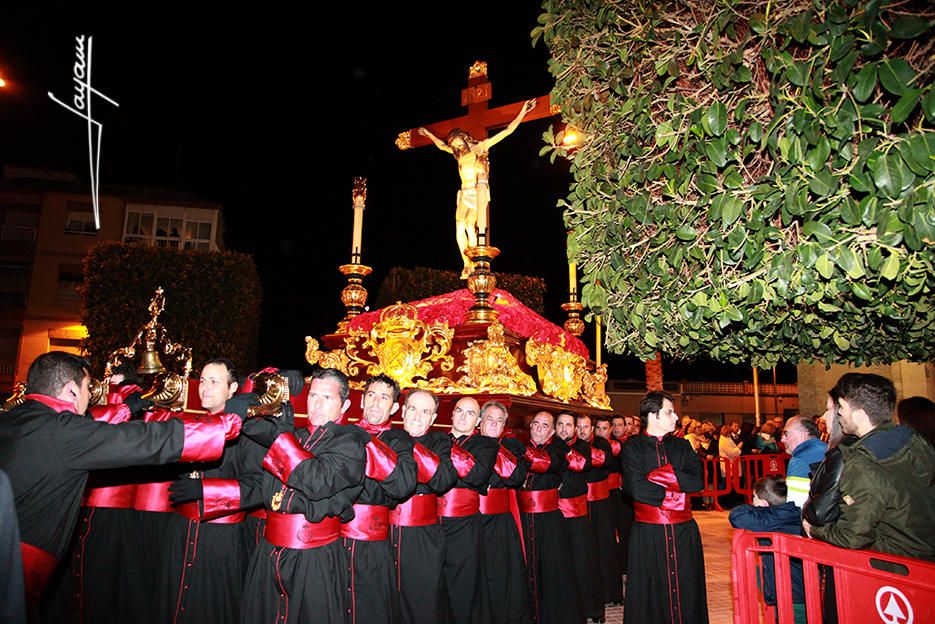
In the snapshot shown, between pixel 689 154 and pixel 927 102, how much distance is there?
65 centimetres

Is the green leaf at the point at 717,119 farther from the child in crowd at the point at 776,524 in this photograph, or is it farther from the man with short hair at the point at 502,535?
the man with short hair at the point at 502,535

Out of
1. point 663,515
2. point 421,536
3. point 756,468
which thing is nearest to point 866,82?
point 421,536

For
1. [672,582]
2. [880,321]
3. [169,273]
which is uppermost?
[169,273]

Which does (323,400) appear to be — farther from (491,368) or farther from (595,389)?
(595,389)

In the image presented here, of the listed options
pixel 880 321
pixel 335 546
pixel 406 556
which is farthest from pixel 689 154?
pixel 406 556

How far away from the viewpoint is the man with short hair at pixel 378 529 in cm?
360

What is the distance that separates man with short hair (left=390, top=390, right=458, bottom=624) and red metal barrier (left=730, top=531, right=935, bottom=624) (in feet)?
6.69

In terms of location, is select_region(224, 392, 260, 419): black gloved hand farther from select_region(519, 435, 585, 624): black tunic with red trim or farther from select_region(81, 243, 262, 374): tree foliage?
select_region(81, 243, 262, 374): tree foliage

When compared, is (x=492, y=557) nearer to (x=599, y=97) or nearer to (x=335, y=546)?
(x=335, y=546)

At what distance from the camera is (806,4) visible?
63.0 inches

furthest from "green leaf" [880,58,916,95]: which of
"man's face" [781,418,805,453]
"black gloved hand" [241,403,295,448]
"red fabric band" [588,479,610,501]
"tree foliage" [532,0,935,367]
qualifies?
"red fabric band" [588,479,610,501]

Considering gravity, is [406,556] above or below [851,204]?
below

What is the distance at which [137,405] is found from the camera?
15.0 ft

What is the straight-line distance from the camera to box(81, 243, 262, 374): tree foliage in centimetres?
1227
